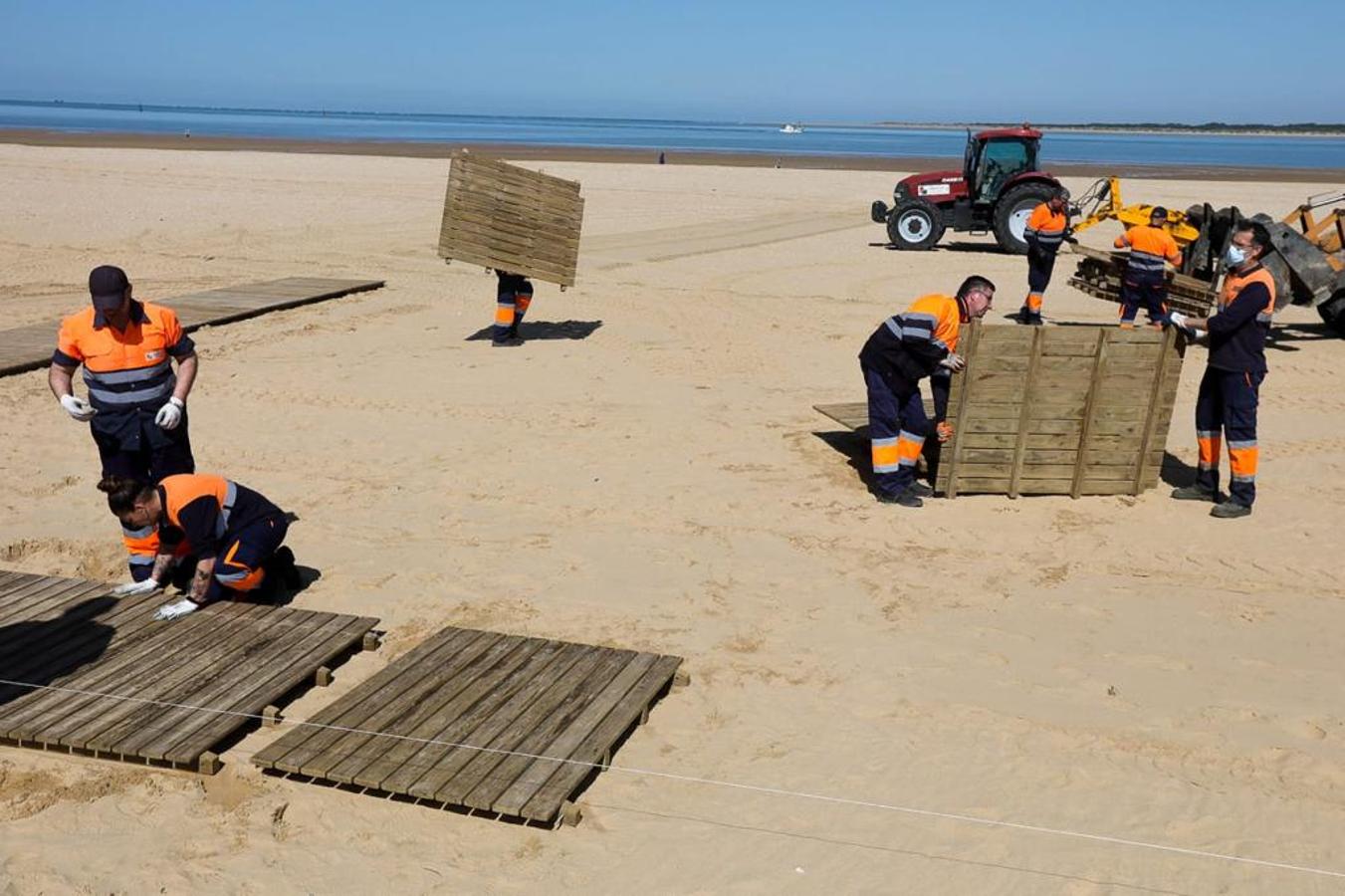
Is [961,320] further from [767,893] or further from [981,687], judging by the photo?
[767,893]

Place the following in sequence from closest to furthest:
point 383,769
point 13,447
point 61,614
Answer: point 383,769 < point 61,614 < point 13,447

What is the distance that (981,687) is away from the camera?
203 inches

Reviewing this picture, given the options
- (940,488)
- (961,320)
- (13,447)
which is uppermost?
(961,320)

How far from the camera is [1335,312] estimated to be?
13.1 meters

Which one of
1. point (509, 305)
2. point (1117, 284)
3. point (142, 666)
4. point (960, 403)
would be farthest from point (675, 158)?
point (142, 666)

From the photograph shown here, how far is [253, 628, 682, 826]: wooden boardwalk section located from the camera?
4195 mm

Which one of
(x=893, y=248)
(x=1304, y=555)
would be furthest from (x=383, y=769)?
(x=893, y=248)

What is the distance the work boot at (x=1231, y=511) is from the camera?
7.31 meters

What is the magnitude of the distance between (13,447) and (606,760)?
6040mm

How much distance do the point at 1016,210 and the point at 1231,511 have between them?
13357mm

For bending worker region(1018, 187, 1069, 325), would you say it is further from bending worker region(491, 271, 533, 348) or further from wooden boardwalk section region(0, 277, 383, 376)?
wooden boardwalk section region(0, 277, 383, 376)

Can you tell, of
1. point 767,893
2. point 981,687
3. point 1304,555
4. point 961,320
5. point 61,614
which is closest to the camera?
point 767,893

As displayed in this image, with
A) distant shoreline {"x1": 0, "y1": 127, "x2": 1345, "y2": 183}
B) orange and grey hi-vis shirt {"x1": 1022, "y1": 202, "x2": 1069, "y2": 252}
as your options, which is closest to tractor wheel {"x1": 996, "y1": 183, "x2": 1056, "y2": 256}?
orange and grey hi-vis shirt {"x1": 1022, "y1": 202, "x2": 1069, "y2": 252}

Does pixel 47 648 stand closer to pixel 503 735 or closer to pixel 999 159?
pixel 503 735
